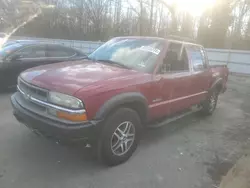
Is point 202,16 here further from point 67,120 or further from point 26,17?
point 67,120

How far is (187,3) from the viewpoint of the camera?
19422 mm

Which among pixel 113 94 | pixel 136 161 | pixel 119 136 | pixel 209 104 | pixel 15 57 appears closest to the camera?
pixel 113 94

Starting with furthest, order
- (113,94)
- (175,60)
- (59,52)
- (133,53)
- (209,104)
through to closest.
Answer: (59,52) < (209,104) < (175,60) < (133,53) < (113,94)

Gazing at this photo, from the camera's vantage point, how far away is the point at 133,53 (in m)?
4.20

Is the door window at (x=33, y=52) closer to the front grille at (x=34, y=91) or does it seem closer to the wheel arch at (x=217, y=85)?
the front grille at (x=34, y=91)

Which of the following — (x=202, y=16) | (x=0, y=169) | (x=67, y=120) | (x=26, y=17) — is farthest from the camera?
(x=26, y=17)

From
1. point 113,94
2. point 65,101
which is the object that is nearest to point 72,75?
point 65,101

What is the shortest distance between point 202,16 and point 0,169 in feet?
77.5

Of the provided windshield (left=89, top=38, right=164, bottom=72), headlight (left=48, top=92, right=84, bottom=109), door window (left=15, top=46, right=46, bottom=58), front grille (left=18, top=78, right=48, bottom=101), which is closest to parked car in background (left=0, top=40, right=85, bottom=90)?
door window (left=15, top=46, right=46, bottom=58)

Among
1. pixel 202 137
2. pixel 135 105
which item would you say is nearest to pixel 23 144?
pixel 135 105

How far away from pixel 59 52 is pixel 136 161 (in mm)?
5338

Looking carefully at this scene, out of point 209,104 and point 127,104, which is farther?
point 209,104

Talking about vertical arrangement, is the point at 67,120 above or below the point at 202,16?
below

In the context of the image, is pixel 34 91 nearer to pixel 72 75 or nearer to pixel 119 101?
pixel 72 75
